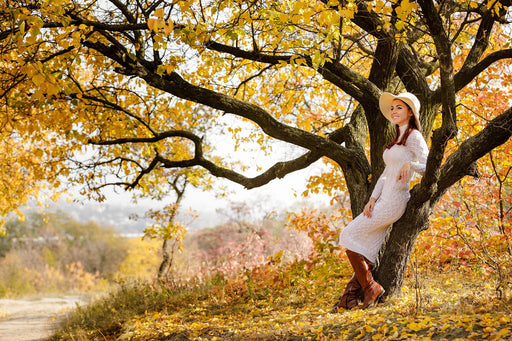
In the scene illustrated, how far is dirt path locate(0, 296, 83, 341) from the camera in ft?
24.0

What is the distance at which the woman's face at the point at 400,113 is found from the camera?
13.0 feet

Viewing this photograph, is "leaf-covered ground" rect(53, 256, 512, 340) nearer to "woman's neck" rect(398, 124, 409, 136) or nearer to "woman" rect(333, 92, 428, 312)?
"woman" rect(333, 92, 428, 312)

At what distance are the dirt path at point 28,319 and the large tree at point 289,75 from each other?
299 centimetres

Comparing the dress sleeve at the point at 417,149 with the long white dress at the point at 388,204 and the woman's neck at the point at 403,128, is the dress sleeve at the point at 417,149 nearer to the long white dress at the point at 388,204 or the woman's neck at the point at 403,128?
the long white dress at the point at 388,204

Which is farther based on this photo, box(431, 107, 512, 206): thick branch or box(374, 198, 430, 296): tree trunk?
box(374, 198, 430, 296): tree trunk

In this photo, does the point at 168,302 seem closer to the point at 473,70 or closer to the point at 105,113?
the point at 105,113

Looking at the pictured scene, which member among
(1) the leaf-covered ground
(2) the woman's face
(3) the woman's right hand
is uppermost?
(2) the woman's face

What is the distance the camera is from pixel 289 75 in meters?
7.62

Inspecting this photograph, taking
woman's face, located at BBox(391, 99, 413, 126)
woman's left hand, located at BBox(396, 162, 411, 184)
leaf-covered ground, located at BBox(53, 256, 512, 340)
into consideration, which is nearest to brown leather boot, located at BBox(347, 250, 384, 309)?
leaf-covered ground, located at BBox(53, 256, 512, 340)

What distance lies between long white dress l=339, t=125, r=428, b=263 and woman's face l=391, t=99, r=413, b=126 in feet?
0.23

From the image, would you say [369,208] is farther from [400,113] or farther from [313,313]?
[313,313]

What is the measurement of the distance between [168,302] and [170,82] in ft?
10.8

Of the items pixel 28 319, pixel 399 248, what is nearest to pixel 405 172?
pixel 399 248

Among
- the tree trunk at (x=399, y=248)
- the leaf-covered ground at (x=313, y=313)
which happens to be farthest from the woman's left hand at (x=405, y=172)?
the leaf-covered ground at (x=313, y=313)
